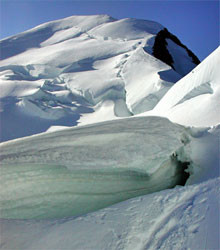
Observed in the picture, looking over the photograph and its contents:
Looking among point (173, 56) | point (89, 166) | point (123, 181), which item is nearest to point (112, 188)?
point (123, 181)

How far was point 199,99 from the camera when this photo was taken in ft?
9.10

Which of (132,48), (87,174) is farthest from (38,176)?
(132,48)

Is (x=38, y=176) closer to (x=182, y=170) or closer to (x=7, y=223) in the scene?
(x=7, y=223)

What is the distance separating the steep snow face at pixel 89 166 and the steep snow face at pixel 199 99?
0.37m

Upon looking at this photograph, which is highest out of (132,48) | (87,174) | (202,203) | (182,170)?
(132,48)

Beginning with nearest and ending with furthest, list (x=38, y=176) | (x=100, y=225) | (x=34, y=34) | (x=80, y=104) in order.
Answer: (x=100, y=225), (x=38, y=176), (x=80, y=104), (x=34, y=34)

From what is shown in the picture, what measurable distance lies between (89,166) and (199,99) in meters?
1.75

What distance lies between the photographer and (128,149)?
192 cm

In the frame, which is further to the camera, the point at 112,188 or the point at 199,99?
the point at 199,99

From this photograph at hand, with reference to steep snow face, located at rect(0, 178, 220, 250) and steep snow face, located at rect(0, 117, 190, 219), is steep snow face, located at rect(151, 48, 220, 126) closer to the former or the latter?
steep snow face, located at rect(0, 117, 190, 219)

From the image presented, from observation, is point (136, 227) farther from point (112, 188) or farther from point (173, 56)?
point (173, 56)

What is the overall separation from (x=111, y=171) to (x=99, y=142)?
0.86ft

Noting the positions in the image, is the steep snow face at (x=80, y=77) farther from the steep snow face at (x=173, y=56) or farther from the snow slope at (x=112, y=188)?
the snow slope at (x=112, y=188)

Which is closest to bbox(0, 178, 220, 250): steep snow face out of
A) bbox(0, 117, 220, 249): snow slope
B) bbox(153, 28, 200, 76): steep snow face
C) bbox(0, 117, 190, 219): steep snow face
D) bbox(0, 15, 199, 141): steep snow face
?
bbox(0, 117, 220, 249): snow slope
